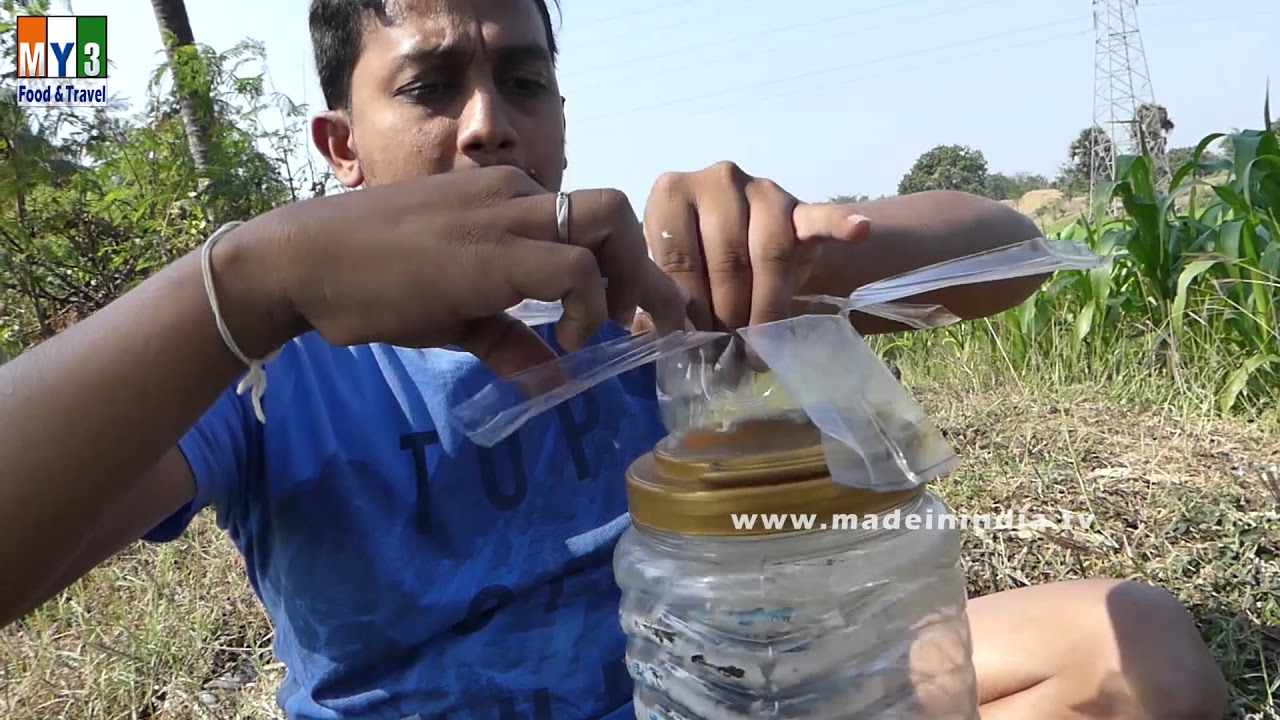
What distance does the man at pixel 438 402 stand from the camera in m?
0.65

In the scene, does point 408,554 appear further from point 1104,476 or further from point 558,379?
point 1104,476

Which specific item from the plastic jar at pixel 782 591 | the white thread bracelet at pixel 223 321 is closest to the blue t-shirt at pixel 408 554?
the plastic jar at pixel 782 591

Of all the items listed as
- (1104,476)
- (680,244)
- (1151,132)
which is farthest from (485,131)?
(1151,132)

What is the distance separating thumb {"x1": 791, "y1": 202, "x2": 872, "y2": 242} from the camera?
79 centimetres

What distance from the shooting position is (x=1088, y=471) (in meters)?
1.96

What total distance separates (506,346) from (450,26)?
47 centimetres

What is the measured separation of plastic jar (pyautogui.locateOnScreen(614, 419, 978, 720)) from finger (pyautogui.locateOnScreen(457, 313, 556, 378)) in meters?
0.13

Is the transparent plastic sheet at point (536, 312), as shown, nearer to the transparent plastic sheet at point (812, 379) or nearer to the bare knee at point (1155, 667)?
the transparent plastic sheet at point (812, 379)

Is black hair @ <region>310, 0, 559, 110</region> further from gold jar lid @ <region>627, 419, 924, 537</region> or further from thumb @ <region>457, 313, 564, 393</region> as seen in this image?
gold jar lid @ <region>627, 419, 924, 537</region>

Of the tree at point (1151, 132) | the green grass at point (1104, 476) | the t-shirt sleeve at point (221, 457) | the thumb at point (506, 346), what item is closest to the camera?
the thumb at point (506, 346)

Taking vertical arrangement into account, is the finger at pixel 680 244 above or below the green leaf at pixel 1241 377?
above

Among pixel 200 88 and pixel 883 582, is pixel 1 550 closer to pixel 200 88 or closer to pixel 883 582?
pixel 883 582

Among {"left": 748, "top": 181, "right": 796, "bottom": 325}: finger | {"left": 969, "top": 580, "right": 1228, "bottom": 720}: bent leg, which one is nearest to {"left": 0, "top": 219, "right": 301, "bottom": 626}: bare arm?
{"left": 748, "top": 181, "right": 796, "bottom": 325}: finger

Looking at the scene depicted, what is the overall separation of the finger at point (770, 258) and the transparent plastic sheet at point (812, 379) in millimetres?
29
